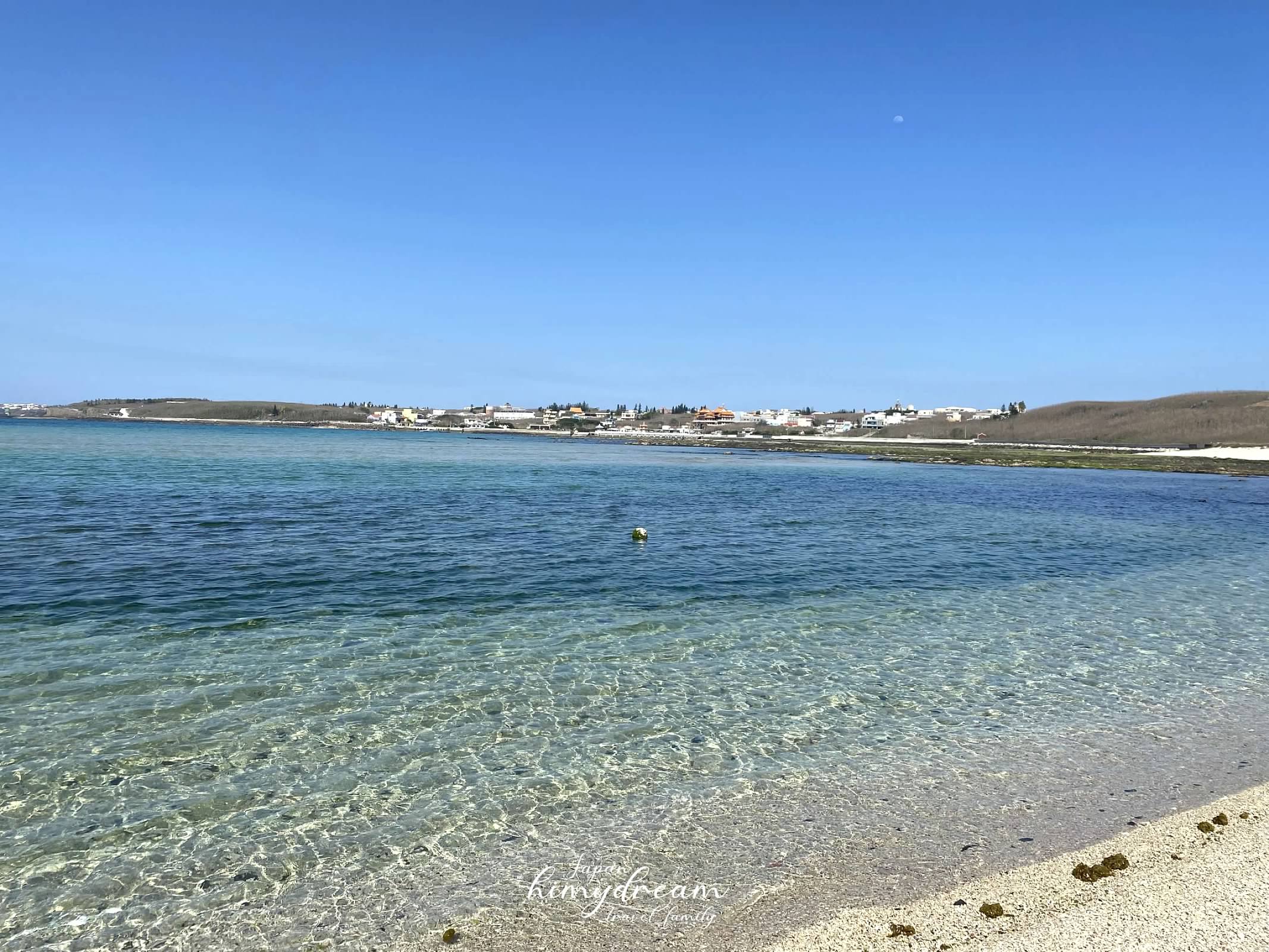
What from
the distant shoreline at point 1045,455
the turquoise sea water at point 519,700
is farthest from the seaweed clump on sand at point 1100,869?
the distant shoreline at point 1045,455

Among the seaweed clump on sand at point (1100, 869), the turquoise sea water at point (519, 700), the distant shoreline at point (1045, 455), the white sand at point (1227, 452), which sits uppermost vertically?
the seaweed clump on sand at point (1100, 869)

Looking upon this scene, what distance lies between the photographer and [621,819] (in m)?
9.07

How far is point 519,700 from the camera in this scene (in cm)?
1280

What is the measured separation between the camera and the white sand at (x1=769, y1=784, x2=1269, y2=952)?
21.5ft

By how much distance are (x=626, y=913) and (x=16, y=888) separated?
611 cm

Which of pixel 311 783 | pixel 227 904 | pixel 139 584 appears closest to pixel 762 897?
pixel 227 904

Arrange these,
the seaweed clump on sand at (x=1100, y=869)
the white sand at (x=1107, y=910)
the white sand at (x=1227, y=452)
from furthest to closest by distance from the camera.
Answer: the white sand at (x=1227, y=452)
the seaweed clump on sand at (x=1100, y=869)
the white sand at (x=1107, y=910)

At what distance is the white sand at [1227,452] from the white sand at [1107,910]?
443 ft

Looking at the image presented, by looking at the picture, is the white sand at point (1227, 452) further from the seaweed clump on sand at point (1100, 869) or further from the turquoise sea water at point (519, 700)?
the seaweed clump on sand at point (1100, 869)

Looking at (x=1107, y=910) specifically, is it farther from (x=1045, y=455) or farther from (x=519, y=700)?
(x=1045, y=455)

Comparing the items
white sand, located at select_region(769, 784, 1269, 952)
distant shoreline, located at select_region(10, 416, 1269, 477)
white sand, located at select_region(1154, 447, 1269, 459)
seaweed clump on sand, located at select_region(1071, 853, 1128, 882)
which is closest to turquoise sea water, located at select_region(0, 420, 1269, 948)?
white sand, located at select_region(769, 784, 1269, 952)

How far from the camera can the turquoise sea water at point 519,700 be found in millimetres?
8234

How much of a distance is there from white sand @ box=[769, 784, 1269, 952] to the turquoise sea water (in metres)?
1.23

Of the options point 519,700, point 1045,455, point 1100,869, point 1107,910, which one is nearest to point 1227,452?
Answer: point 1045,455
